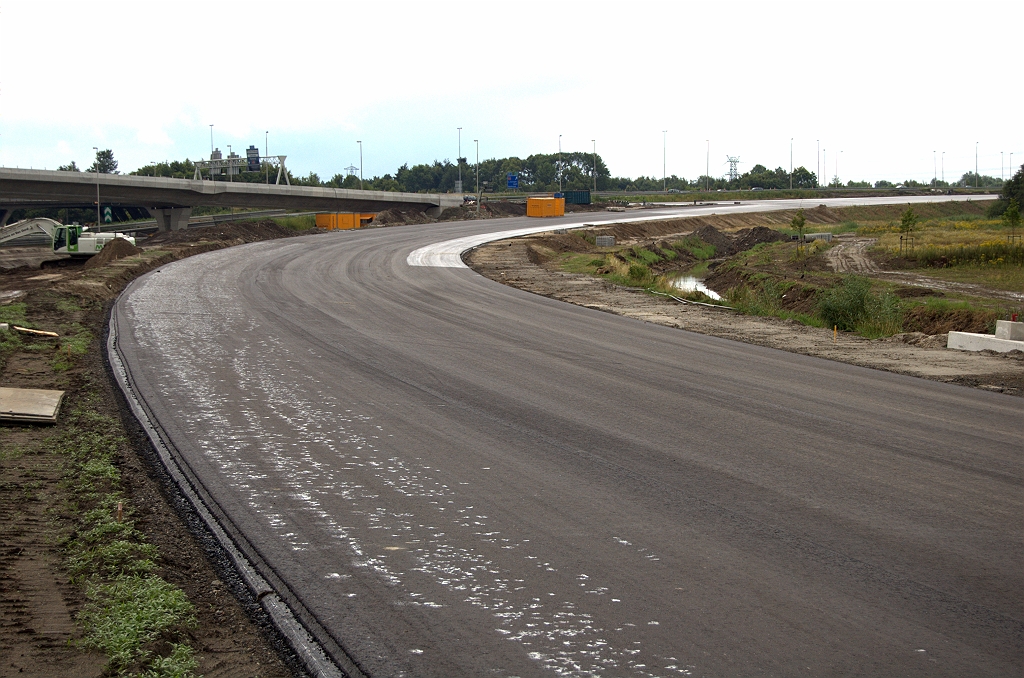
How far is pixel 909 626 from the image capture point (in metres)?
5.82

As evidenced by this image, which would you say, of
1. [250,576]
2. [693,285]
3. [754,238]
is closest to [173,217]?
[754,238]

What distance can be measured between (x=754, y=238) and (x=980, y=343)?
45.9 m

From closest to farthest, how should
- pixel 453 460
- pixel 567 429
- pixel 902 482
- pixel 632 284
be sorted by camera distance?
pixel 902 482, pixel 453 460, pixel 567 429, pixel 632 284

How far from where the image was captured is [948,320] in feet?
79.5

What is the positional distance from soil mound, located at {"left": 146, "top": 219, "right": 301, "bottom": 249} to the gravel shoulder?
2260 cm

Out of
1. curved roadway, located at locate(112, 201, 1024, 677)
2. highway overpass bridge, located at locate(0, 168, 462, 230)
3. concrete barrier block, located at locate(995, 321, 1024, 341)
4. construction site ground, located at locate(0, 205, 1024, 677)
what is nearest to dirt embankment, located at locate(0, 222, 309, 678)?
construction site ground, located at locate(0, 205, 1024, 677)

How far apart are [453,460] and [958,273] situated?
37.2 m

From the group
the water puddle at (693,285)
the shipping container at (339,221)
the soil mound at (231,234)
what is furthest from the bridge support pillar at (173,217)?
the water puddle at (693,285)

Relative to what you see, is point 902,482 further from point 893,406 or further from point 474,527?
point 474,527

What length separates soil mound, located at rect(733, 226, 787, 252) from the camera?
6102 cm

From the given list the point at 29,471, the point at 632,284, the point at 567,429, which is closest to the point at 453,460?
the point at 567,429

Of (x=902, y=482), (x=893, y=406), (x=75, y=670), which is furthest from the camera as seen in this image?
(x=893, y=406)

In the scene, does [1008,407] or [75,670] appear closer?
[75,670]

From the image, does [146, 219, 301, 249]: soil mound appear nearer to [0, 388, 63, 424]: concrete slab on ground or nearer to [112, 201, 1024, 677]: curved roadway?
[112, 201, 1024, 677]: curved roadway
